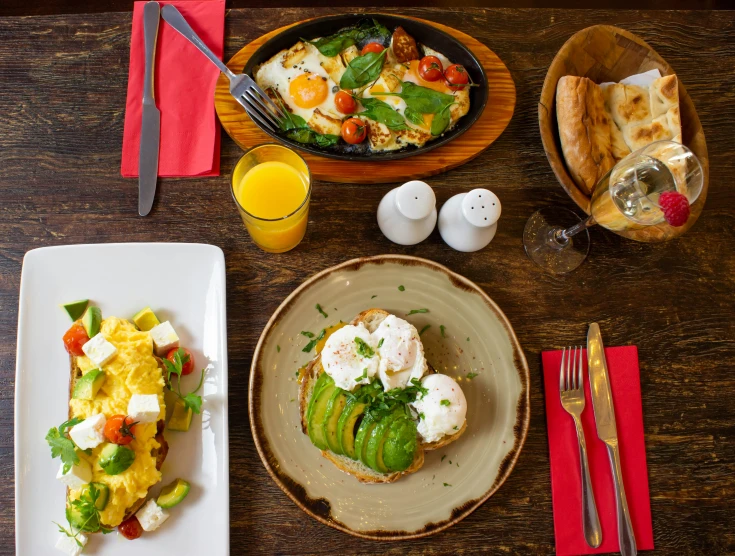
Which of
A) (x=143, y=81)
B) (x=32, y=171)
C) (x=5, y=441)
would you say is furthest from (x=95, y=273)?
(x=143, y=81)

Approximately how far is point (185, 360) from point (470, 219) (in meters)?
1.13

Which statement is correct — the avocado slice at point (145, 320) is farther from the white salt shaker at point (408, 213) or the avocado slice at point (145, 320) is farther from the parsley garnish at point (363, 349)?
the white salt shaker at point (408, 213)

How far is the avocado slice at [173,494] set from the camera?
1843 millimetres

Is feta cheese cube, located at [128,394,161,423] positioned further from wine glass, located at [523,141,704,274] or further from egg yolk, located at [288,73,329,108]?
wine glass, located at [523,141,704,274]

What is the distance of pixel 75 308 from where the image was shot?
6.43 ft

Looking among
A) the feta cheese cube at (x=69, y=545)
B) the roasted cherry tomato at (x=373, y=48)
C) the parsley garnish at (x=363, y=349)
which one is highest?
the roasted cherry tomato at (x=373, y=48)

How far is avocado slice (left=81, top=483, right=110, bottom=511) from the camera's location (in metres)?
1.75

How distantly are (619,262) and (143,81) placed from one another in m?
2.09

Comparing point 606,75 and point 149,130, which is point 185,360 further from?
point 606,75

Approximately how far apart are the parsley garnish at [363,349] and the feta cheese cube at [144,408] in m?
0.70

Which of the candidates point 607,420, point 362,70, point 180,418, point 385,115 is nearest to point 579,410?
point 607,420

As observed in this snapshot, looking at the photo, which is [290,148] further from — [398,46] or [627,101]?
[627,101]

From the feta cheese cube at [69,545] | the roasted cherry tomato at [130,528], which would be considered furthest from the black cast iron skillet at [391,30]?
the feta cheese cube at [69,545]

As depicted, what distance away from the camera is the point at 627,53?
2.16 m
